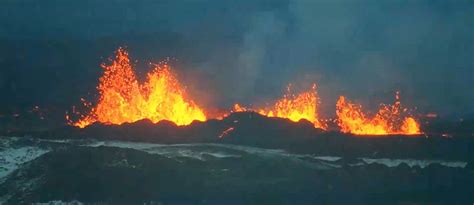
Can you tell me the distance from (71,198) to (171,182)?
78.8ft

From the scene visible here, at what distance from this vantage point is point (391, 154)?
200 metres

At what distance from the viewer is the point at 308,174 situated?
182125mm

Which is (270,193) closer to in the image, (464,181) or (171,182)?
(171,182)

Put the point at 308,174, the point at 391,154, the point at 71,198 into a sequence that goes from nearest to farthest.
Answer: the point at 71,198 < the point at 308,174 < the point at 391,154

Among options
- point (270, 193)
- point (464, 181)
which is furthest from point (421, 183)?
point (270, 193)

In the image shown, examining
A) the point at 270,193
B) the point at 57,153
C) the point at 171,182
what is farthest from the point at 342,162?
the point at 57,153

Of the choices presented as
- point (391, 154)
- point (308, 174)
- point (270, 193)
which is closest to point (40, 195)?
point (270, 193)

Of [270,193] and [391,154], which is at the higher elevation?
[391,154]

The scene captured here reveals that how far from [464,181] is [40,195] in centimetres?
10438

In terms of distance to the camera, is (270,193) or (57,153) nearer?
(270,193)

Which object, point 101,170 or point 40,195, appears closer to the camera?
point 40,195

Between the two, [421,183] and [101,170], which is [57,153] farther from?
[421,183]

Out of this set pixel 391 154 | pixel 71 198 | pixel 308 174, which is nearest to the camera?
pixel 71 198

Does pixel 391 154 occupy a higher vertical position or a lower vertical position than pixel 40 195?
higher
